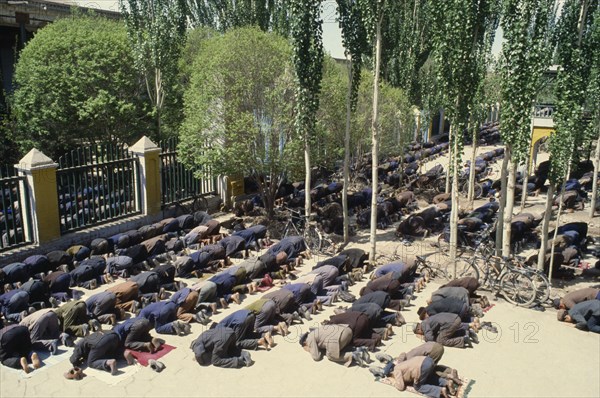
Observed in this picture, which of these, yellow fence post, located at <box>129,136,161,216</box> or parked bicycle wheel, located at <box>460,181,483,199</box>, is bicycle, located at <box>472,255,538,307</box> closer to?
yellow fence post, located at <box>129,136,161,216</box>

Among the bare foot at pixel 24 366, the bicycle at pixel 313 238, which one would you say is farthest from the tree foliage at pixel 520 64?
the bare foot at pixel 24 366

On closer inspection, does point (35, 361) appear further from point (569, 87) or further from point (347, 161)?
point (569, 87)

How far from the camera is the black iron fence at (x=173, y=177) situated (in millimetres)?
18422

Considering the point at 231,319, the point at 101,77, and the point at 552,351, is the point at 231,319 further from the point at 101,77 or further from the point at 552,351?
the point at 101,77

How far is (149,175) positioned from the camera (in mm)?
17422

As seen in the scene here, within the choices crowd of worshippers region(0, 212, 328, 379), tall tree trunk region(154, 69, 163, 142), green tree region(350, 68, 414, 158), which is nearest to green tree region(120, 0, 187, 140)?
tall tree trunk region(154, 69, 163, 142)

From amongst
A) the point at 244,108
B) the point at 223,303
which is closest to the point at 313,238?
the point at 223,303

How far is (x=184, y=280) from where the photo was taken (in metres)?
13.6

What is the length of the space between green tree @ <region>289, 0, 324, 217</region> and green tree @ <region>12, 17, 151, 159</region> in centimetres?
987

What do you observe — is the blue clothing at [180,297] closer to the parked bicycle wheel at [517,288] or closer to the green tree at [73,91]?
the parked bicycle wheel at [517,288]

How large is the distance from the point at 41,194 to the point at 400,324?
10.2 metres

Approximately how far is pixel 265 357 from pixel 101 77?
1646 centimetres

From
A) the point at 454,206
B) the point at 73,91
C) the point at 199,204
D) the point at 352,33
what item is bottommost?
the point at 199,204

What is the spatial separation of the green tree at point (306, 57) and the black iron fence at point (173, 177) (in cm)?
422
